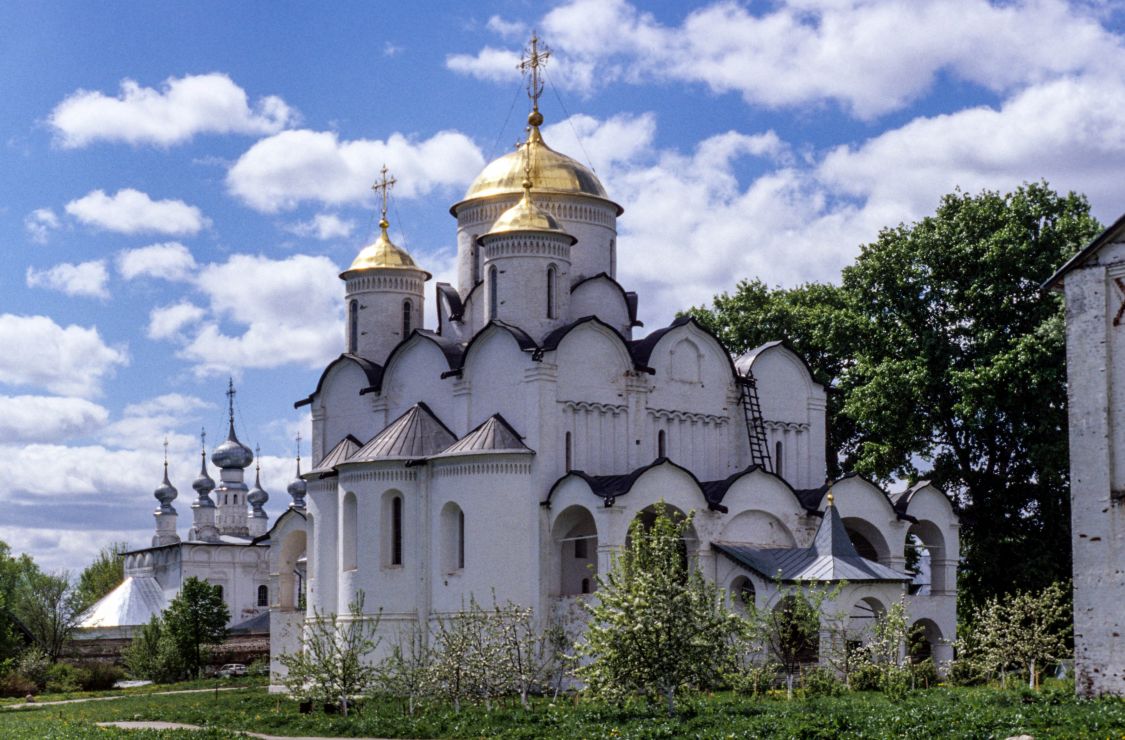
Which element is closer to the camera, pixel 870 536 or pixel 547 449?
pixel 547 449

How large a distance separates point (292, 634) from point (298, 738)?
44.4ft

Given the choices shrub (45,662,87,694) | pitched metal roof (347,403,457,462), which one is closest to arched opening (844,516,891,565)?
Answer: pitched metal roof (347,403,457,462)

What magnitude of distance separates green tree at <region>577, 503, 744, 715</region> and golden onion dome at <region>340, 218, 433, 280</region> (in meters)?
16.9

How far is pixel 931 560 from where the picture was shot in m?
33.9

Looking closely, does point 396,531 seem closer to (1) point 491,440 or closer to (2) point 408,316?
(1) point 491,440

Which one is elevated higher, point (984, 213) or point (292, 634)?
point (984, 213)

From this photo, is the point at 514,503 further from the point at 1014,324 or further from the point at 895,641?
the point at 1014,324

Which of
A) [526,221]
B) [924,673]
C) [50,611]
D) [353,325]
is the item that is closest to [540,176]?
[526,221]

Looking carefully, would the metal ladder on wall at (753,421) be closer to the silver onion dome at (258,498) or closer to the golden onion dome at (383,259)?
the golden onion dome at (383,259)

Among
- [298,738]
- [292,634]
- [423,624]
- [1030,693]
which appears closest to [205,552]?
[292,634]

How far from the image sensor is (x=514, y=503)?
2981cm

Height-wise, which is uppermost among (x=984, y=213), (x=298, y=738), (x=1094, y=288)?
(x=984, y=213)

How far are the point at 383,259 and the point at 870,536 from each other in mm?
13214

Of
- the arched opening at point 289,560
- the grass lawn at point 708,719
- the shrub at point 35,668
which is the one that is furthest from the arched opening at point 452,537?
the shrub at point 35,668
